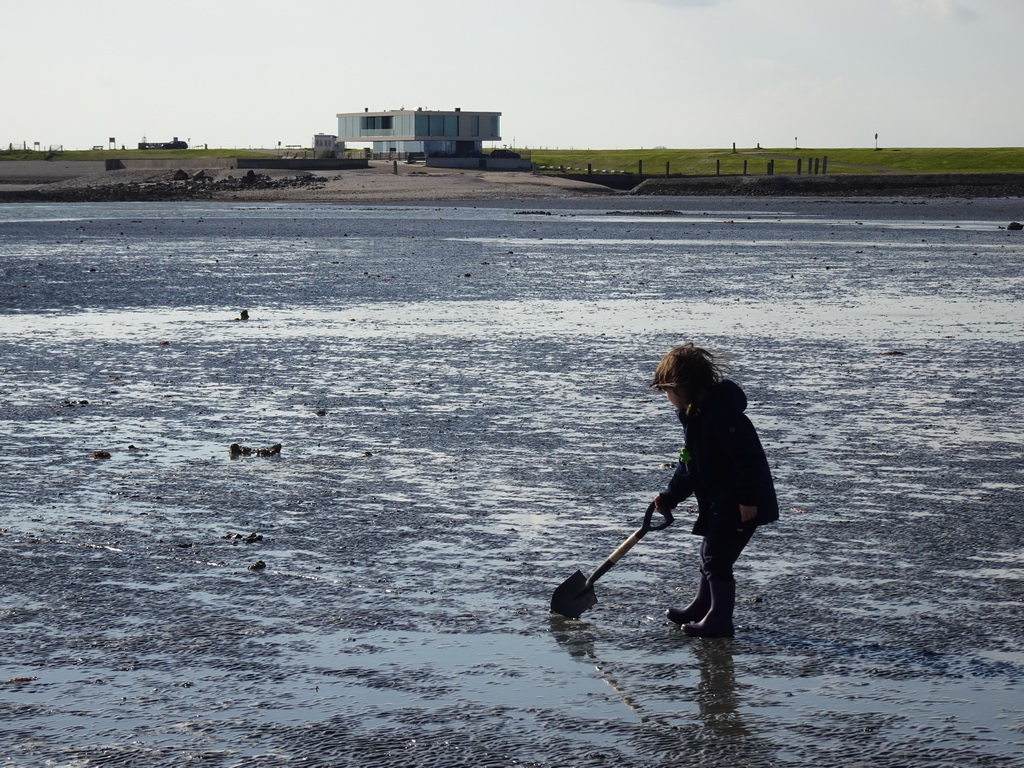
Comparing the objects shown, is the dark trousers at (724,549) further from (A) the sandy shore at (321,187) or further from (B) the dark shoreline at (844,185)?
(B) the dark shoreline at (844,185)

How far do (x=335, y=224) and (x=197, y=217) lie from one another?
36.8 ft

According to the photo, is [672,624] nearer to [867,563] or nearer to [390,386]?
[867,563]

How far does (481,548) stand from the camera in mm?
7254

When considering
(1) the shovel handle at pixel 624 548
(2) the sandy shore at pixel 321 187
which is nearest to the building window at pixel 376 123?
(2) the sandy shore at pixel 321 187

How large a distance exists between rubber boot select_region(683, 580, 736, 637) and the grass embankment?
12076 cm

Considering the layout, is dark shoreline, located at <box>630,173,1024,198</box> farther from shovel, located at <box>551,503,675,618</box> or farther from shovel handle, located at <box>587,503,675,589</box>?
shovel, located at <box>551,503,675,618</box>

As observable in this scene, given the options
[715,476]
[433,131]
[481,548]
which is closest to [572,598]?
[715,476]

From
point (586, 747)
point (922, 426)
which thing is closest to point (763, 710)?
point (586, 747)

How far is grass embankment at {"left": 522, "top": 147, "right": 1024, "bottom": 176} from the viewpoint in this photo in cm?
13550

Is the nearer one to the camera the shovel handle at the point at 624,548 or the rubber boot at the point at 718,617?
the rubber boot at the point at 718,617

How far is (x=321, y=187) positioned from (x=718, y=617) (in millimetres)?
93480

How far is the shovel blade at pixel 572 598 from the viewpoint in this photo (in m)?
6.13

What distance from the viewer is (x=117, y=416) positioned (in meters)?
11.2

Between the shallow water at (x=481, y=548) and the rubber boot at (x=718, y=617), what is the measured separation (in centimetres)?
6
